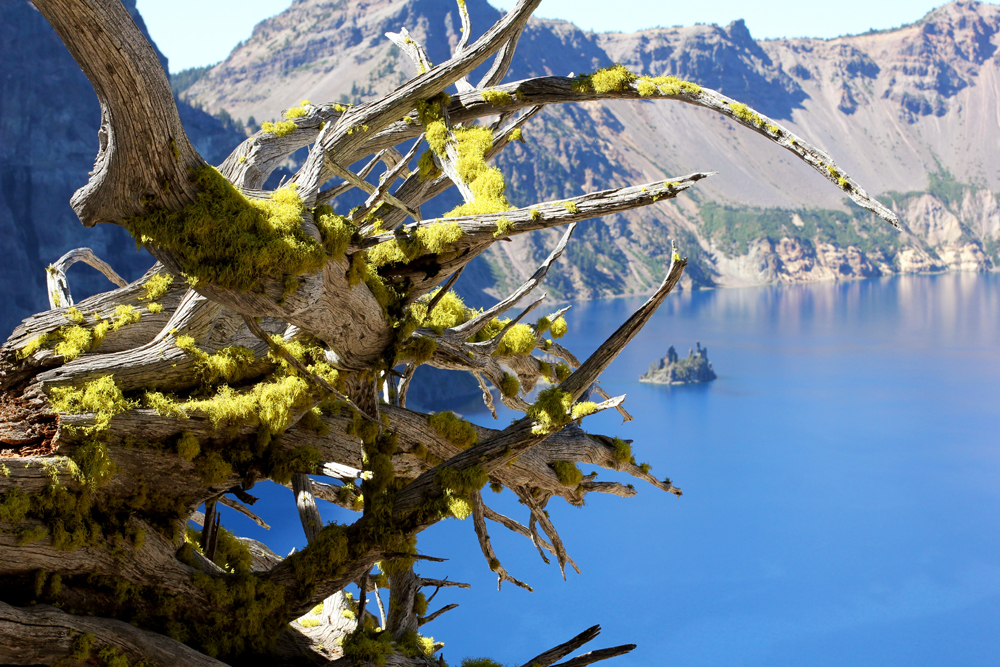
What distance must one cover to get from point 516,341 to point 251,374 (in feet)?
6.33

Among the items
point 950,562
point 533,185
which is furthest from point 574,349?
point 533,185

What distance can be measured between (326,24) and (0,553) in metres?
189

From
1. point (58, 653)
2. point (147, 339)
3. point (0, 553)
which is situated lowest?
point (58, 653)

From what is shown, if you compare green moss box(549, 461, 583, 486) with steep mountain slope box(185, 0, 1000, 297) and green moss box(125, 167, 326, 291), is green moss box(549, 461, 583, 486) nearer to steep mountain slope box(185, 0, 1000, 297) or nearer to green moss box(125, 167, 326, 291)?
green moss box(125, 167, 326, 291)

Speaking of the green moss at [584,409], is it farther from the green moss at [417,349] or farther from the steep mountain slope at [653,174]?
the steep mountain slope at [653,174]

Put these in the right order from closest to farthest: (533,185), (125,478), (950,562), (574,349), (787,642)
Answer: (125,478), (787,642), (950,562), (574,349), (533,185)

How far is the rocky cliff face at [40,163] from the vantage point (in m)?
48.8

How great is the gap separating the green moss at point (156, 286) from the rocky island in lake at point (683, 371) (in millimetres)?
59993

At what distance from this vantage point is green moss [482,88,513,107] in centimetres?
384

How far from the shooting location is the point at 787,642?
29.6 m

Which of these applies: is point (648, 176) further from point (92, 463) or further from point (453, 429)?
point (92, 463)

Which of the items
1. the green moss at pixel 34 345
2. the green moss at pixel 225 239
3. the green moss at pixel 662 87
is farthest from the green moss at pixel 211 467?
the green moss at pixel 662 87

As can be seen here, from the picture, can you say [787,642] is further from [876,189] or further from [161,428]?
[876,189]

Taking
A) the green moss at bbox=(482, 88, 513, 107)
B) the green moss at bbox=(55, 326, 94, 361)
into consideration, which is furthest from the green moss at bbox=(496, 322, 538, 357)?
the green moss at bbox=(55, 326, 94, 361)
